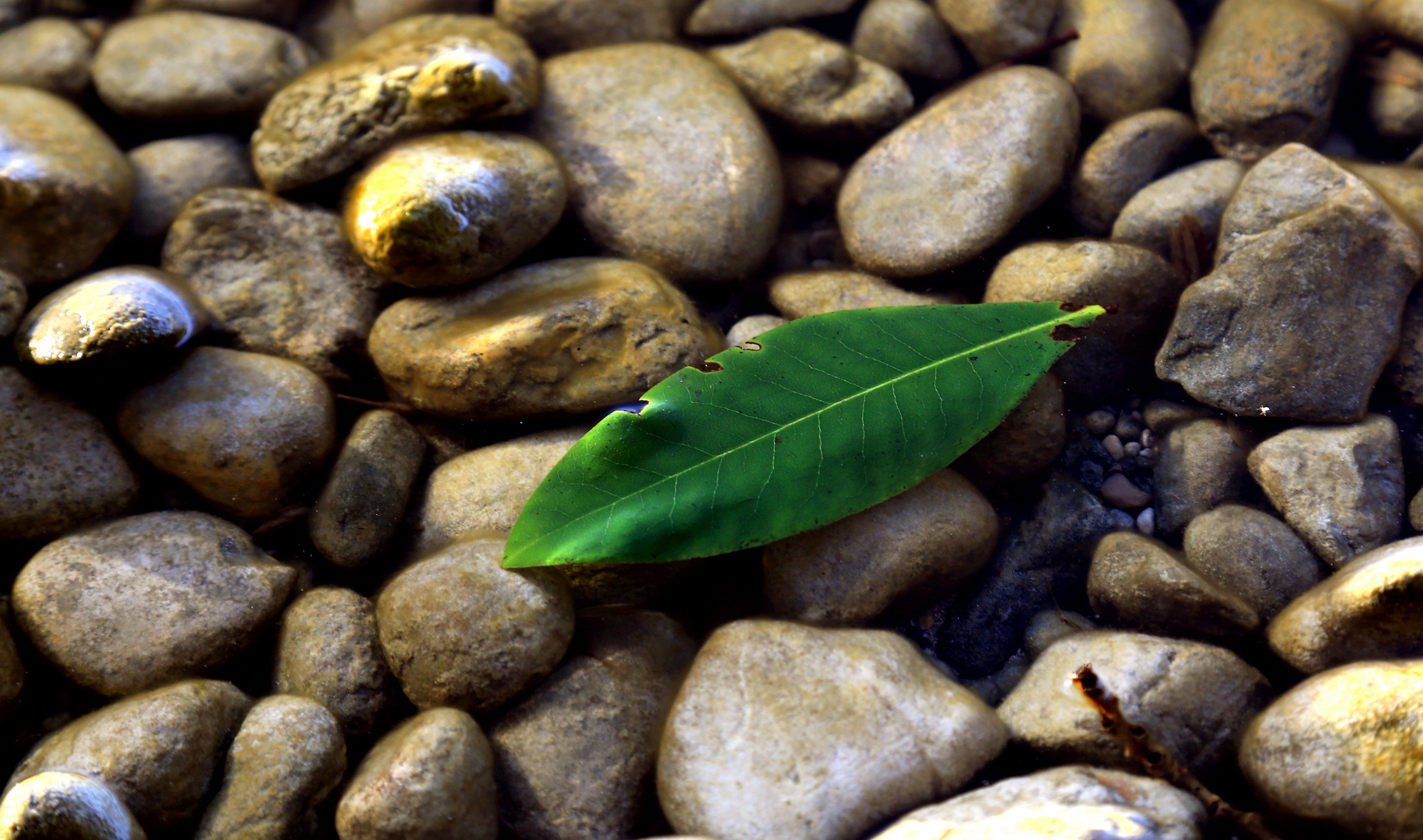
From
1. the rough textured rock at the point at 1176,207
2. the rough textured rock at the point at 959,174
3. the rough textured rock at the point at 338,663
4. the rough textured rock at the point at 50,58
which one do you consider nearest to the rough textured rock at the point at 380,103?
the rough textured rock at the point at 50,58

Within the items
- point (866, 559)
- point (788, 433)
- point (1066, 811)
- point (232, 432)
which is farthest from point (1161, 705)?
point (232, 432)

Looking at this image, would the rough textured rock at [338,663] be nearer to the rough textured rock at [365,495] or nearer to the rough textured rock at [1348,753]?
the rough textured rock at [365,495]

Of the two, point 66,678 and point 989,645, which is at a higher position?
point 989,645

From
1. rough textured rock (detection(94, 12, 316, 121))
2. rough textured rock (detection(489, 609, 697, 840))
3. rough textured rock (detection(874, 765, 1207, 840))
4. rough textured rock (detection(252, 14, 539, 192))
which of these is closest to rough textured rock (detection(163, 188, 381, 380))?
rough textured rock (detection(252, 14, 539, 192))

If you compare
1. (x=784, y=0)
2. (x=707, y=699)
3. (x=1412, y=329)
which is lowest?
(x=707, y=699)

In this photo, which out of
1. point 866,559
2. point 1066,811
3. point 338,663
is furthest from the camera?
point 866,559

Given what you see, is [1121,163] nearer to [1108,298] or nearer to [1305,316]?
[1108,298]

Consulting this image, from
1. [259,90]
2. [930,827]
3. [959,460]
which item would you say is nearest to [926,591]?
[959,460]

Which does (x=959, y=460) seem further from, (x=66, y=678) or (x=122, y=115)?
(x=122, y=115)
